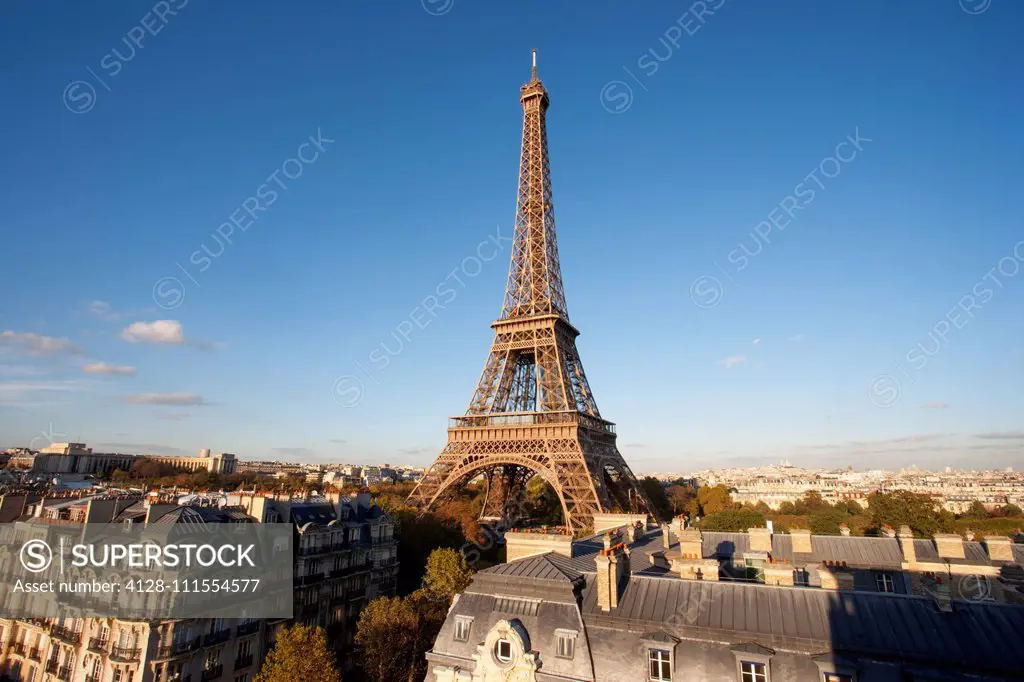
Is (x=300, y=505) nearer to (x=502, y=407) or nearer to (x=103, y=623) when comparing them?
(x=103, y=623)

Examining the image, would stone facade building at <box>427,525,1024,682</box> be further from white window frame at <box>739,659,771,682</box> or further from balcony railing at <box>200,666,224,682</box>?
balcony railing at <box>200,666,224,682</box>

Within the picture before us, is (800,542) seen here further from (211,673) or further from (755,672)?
(211,673)

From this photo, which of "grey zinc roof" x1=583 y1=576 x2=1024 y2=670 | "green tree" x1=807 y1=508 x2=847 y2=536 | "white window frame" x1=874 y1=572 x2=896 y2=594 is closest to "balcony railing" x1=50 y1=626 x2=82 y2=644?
"grey zinc roof" x1=583 y1=576 x2=1024 y2=670

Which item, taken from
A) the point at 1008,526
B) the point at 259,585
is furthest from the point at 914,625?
the point at 1008,526

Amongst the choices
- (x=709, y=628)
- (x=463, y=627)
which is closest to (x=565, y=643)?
(x=463, y=627)

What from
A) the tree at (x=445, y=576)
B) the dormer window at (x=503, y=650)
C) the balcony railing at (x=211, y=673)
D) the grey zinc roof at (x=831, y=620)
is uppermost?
the grey zinc roof at (x=831, y=620)

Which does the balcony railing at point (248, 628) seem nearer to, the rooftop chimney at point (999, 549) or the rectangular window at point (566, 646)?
the rectangular window at point (566, 646)

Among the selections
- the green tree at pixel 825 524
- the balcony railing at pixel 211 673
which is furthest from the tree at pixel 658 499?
the balcony railing at pixel 211 673
